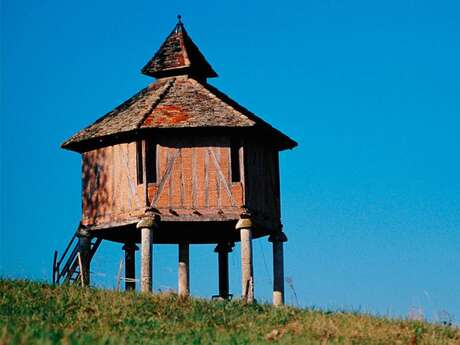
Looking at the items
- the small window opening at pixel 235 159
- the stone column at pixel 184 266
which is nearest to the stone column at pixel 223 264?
the stone column at pixel 184 266

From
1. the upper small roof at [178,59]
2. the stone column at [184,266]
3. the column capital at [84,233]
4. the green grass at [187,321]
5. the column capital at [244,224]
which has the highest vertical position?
the upper small roof at [178,59]

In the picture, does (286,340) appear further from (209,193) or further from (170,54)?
(170,54)

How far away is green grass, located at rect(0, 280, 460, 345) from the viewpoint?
18000 millimetres

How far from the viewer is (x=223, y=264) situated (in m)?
37.1

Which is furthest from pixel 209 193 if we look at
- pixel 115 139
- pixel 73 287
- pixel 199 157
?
pixel 73 287

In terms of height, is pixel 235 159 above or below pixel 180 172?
above

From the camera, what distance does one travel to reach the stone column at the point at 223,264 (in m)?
36.8

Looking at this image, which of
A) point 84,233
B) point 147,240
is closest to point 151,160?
point 147,240

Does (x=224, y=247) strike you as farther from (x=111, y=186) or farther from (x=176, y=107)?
(x=176, y=107)

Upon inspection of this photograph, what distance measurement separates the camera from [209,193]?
32.0 meters

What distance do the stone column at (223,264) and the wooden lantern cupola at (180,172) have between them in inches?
68.9

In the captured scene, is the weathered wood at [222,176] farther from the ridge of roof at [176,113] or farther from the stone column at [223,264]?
the stone column at [223,264]

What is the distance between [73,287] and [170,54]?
13815mm

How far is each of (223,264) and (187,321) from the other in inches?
670
